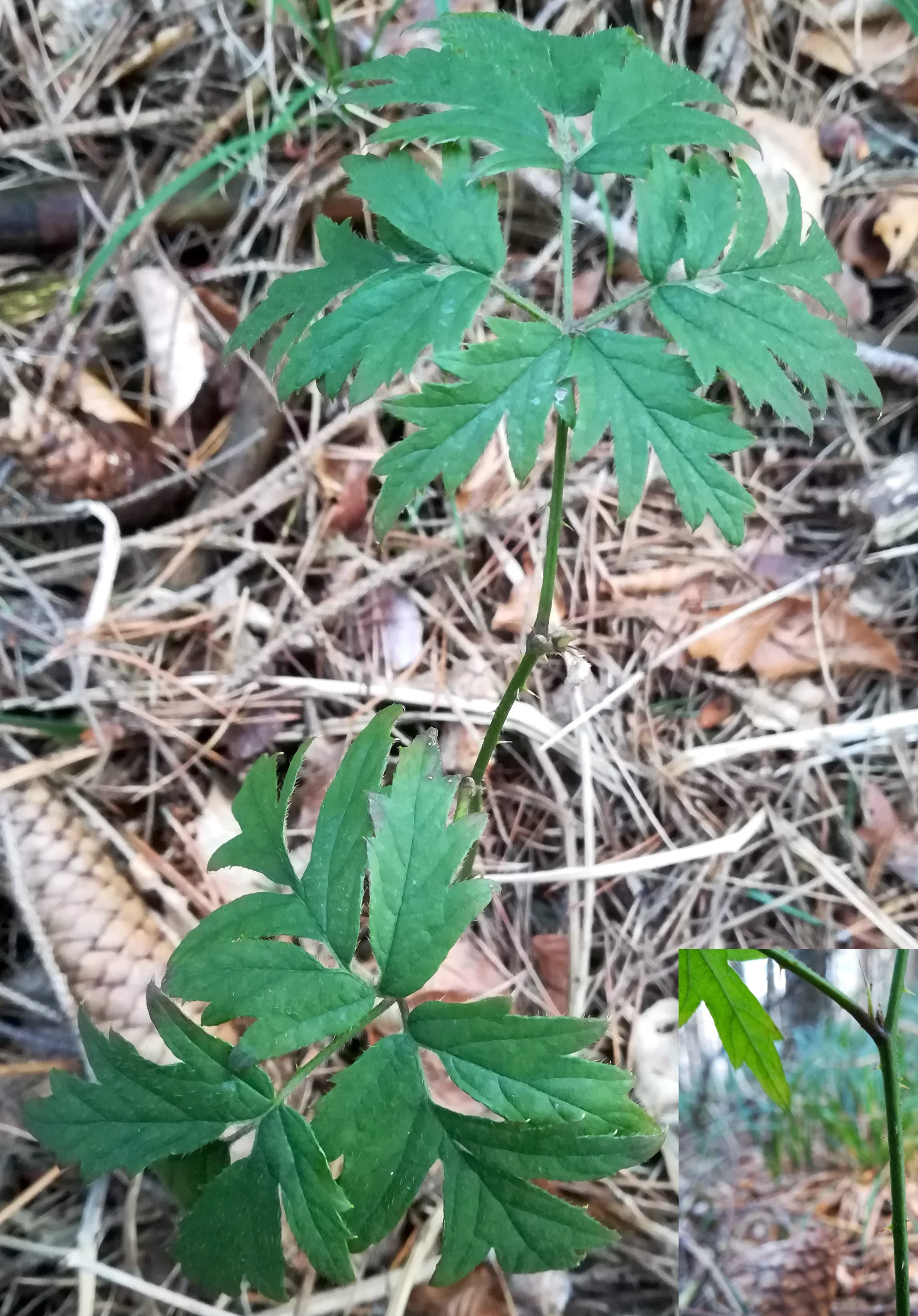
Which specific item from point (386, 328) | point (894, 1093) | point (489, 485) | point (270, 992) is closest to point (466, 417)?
point (386, 328)

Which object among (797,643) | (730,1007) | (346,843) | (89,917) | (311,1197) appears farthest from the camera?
(797,643)

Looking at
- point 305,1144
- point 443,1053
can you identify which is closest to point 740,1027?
point 443,1053

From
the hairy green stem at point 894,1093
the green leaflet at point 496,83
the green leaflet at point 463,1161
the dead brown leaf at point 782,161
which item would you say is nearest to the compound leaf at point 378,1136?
the green leaflet at point 463,1161

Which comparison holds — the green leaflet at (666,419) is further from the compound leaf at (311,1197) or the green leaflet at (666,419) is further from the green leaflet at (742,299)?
the compound leaf at (311,1197)

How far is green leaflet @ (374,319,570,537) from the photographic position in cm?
83

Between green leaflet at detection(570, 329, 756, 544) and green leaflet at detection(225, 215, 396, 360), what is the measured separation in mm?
243

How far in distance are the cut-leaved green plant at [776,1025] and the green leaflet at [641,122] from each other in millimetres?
874

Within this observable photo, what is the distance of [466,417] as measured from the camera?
833 millimetres

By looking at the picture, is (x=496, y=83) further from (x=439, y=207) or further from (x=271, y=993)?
(x=271, y=993)

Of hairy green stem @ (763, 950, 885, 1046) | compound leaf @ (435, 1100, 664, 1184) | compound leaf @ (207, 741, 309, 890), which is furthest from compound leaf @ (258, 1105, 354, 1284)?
hairy green stem @ (763, 950, 885, 1046)

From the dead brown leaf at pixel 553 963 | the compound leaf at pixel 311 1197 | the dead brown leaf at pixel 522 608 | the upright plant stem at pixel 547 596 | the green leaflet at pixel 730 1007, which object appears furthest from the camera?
the dead brown leaf at pixel 522 608

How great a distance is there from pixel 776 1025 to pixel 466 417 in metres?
0.85

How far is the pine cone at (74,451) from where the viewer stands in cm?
136

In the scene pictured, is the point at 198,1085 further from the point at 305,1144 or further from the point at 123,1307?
the point at 123,1307
